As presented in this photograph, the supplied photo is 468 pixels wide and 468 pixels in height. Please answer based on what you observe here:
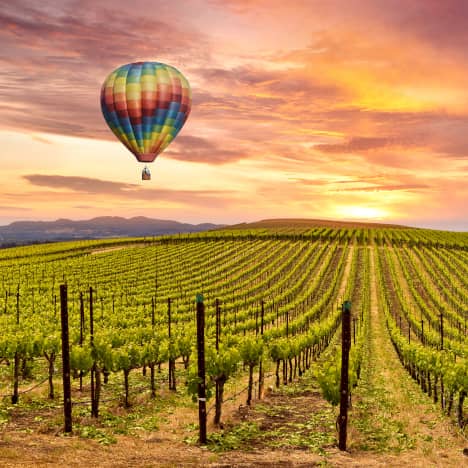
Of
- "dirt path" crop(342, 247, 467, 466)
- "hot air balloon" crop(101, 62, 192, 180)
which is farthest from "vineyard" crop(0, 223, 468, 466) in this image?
"hot air balloon" crop(101, 62, 192, 180)

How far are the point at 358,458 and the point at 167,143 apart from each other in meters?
48.4

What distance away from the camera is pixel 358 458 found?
15391 millimetres

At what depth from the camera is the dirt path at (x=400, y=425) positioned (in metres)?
16.2

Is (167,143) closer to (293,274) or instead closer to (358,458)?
(293,274)

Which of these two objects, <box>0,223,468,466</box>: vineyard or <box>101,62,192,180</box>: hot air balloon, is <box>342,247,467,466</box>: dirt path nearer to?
<box>0,223,468,466</box>: vineyard

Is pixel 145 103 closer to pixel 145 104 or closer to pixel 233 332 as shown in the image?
pixel 145 104

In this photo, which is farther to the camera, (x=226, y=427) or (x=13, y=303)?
(x=13, y=303)

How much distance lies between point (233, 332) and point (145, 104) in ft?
90.4

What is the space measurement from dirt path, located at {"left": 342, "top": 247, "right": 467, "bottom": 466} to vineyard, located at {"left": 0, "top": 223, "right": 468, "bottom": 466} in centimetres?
Answer: 24

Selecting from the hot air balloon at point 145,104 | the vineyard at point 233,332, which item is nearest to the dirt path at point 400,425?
the vineyard at point 233,332

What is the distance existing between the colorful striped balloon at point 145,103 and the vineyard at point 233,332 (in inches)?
722

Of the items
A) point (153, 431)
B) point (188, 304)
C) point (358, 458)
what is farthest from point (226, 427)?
point (188, 304)

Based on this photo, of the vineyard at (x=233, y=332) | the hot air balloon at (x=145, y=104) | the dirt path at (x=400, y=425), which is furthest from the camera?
the hot air balloon at (x=145, y=104)

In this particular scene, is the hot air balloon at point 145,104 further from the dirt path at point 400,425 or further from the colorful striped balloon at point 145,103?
the dirt path at point 400,425
